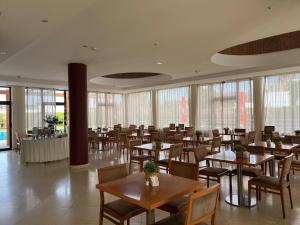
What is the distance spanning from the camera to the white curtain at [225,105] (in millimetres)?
9805

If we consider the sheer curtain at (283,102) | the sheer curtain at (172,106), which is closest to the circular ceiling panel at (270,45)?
the sheer curtain at (283,102)

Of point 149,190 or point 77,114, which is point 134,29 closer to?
point 149,190

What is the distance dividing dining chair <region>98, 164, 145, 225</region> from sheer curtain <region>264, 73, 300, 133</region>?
25.8 feet

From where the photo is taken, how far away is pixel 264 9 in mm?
3693

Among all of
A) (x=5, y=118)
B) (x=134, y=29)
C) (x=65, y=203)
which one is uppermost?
(x=134, y=29)

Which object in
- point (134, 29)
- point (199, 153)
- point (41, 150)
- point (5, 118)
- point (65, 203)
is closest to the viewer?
point (65, 203)

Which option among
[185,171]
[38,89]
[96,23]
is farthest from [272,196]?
[38,89]

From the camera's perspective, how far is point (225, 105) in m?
10.4

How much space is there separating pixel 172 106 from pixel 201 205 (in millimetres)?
10576

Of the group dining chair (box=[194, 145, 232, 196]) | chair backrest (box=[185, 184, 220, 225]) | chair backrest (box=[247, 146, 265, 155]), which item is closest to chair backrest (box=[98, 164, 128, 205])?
chair backrest (box=[185, 184, 220, 225])

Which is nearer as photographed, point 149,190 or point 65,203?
point 149,190

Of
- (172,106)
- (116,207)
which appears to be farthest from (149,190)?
(172,106)

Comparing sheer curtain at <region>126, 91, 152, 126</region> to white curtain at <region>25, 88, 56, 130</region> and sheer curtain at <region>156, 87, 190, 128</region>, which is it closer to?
sheer curtain at <region>156, 87, 190, 128</region>

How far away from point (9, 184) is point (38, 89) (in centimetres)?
707
